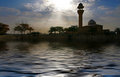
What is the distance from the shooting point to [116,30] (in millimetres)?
109125

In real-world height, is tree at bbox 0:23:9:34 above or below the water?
above

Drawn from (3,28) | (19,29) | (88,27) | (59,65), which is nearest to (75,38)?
(88,27)

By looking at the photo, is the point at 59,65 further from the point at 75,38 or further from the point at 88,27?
the point at 75,38

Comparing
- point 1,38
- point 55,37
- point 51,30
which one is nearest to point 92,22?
point 55,37

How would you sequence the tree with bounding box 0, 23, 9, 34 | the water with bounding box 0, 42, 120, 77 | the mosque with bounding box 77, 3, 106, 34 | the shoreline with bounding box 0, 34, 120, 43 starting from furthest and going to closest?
the tree with bounding box 0, 23, 9, 34, the mosque with bounding box 77, 3, 106, 34, the shoreline with bounding box 0, 34, 120, 43, the water with bounding box 0, 42, 120, 77

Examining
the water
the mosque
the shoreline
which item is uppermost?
the mosque

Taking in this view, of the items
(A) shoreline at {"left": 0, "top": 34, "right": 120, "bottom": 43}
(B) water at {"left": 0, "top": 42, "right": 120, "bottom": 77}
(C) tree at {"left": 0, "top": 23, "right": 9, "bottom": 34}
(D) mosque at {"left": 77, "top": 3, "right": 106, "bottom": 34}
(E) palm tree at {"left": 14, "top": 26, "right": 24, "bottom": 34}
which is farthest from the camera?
(E) palm tree at {"left": 14, "top": 26, "right": 24, "bottom": 34}

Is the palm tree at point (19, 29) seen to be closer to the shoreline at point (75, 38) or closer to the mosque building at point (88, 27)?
the shoreline at point (75, 38)

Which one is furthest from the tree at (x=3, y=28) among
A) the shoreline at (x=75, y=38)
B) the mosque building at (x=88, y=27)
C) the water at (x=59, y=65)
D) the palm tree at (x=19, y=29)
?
the water at (x=59, y=65)

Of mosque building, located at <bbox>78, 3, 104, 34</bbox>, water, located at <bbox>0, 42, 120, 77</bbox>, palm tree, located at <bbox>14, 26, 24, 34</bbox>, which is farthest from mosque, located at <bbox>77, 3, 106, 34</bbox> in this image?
water, located at <bbox>0, 42, 120, 77</bbox>

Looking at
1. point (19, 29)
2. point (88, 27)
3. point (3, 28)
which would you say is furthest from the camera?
point (19, 29)

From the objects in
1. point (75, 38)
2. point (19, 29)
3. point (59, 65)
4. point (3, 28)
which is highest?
point (3, 28)

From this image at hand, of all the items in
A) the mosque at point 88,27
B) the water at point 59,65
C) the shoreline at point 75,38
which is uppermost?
the mosque at point 88,27

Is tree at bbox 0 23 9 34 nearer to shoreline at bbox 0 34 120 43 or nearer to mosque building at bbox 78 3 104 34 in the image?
shoreline at bbox 0 34 120 43
